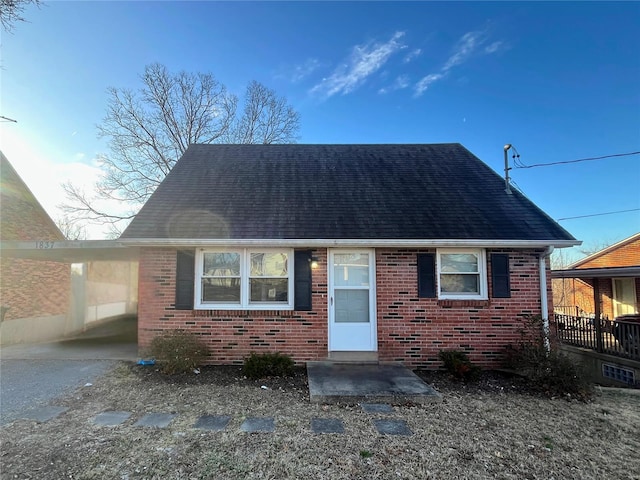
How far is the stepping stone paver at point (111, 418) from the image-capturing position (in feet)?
14.0

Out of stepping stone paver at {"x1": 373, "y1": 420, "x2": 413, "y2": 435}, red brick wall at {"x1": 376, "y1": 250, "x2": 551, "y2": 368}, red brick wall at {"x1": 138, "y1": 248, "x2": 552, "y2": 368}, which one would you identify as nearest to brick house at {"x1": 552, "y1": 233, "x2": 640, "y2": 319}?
red brick wall at {"x1": 376, "y1": 250, "x2": 551, "y2": 368}

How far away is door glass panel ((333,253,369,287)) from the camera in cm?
718

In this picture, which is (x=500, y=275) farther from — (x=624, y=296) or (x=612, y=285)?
(x=612, y=285)

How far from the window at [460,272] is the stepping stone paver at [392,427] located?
344cm

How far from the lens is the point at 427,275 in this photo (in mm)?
7043

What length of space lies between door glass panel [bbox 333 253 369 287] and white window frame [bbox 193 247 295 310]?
0.99m

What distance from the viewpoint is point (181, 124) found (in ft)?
63.5

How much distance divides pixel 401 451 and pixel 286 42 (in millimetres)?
10737

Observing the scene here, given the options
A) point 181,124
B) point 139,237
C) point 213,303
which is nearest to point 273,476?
point 213,303

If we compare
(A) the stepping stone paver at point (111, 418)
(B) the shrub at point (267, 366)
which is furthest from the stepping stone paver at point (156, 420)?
(B) the shrub at point (267, 366)

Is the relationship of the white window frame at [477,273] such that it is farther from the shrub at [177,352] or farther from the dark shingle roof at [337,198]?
the shrub at [177,352]

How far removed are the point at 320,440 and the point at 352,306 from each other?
3.50 metres

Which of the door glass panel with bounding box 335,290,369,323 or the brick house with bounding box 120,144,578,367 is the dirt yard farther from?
the door glass panel with bounding box 335,290,369,323

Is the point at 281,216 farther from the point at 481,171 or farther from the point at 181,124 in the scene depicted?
the point at 181,124
